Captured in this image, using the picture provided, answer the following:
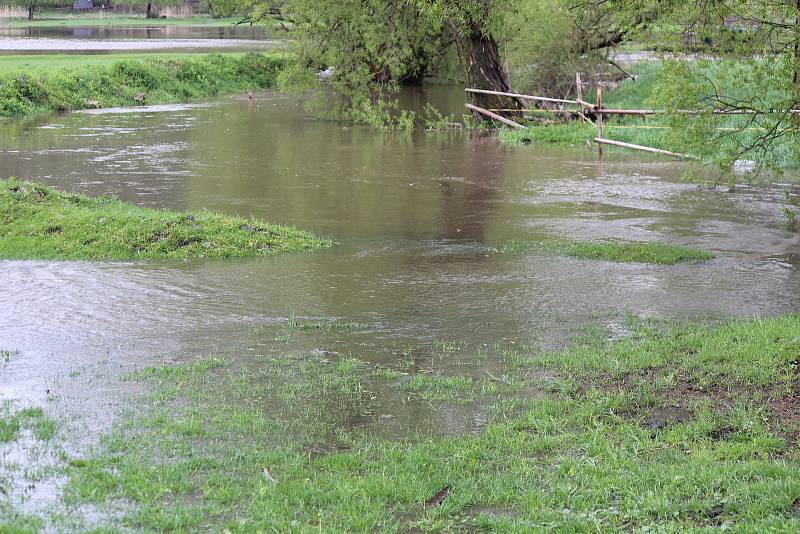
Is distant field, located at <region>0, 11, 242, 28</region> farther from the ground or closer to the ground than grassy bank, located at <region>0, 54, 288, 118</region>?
farther from the ground

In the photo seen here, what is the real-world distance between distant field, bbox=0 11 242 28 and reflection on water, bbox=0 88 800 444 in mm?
73011

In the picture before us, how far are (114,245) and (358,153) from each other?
40.2 ft

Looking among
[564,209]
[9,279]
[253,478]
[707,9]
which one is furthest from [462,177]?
[253,478]

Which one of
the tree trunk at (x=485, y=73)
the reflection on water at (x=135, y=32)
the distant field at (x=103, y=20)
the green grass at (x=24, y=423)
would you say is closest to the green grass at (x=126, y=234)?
the green grass at (x=24, y=423)

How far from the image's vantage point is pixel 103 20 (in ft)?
332

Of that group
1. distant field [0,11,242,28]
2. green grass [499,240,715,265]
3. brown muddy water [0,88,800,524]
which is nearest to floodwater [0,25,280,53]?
distant field [0,11,242,28]

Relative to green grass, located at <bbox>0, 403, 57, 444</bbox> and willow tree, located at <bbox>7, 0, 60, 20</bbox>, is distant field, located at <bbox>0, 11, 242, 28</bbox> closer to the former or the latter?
willow tree, located at <bbox>7, 0, 60, 20</bbox>

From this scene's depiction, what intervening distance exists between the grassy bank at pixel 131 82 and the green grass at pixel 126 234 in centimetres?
1882

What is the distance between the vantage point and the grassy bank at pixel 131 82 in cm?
3397

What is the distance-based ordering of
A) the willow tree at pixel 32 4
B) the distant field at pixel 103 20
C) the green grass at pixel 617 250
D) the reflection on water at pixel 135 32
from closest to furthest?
the green grass at pixel 617 250 → the reflection on water at pixel 135 32 → the distant field at pixel 103 20 → the willow tree at pixel 32 4

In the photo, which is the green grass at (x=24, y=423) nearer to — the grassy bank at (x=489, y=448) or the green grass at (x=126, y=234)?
the grassy bank at (x=489, y=448)

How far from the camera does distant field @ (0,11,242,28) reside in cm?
9325

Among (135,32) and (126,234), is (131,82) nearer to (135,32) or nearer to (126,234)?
(126,234)

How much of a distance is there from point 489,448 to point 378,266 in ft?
22.8
